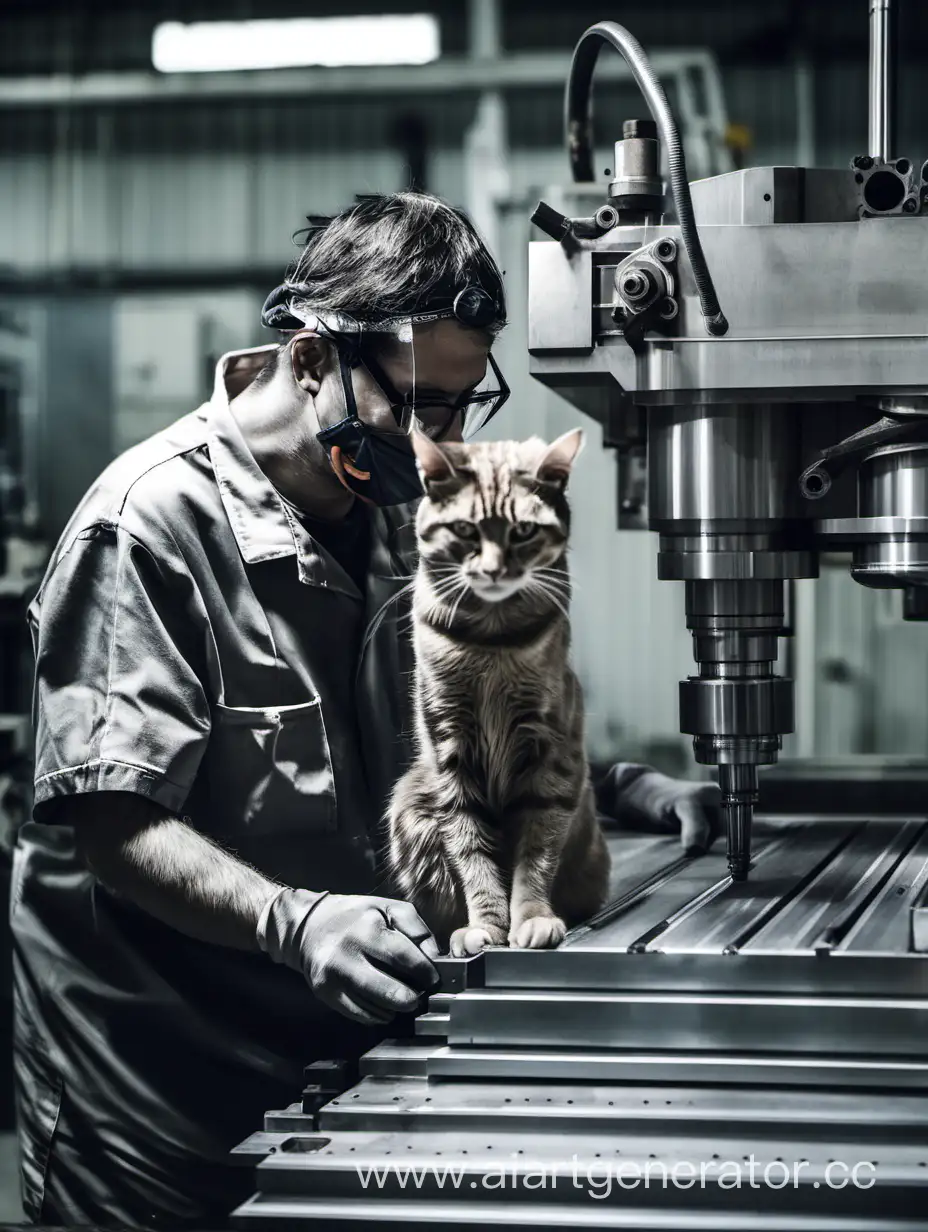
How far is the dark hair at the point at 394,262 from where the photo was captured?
1261mm

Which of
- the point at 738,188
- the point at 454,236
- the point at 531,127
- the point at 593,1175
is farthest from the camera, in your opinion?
the point at 531,127

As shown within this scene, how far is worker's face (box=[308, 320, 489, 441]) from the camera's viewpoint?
1246 mm

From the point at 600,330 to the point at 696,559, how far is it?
187 mm

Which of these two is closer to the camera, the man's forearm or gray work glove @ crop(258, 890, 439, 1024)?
gray work glove @ crop(258, 890, 439, 1024)

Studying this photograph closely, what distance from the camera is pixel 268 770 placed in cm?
128

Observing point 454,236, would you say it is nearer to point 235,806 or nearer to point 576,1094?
point 235,806

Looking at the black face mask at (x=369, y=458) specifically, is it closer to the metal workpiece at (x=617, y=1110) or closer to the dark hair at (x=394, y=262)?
the dark hair at (x=394, y=262)

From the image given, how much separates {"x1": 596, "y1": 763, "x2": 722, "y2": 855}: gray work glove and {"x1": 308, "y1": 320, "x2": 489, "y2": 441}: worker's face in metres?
0.50

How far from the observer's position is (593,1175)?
75 centimetres

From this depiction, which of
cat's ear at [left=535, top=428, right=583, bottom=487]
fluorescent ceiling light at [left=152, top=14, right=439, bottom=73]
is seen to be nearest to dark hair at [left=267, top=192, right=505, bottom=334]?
cat's ear at [left=535, top=428, right=583, bottom=487]

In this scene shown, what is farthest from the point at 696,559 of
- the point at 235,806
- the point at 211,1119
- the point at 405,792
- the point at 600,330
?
the point at 211,1119

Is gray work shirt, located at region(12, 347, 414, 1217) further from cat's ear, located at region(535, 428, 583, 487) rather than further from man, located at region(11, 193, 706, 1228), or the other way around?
cat's ear, located at region(535, 428, 583, 487)

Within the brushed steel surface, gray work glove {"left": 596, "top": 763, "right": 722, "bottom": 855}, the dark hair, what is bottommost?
the brushed steel surface

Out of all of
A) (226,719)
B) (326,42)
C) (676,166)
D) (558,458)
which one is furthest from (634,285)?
(326,42)
